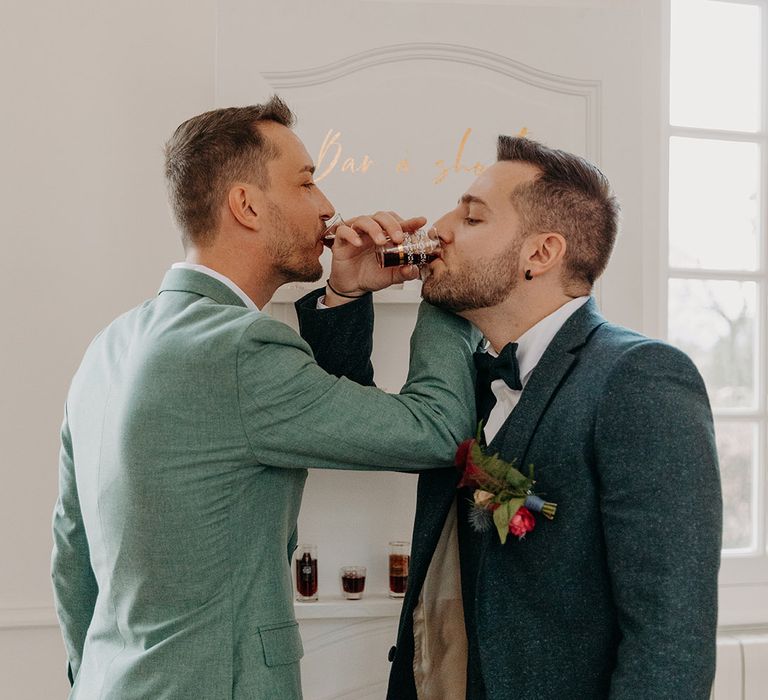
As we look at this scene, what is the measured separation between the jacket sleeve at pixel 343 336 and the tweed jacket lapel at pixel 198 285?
0.29 meters

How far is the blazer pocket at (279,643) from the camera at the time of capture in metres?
1.45

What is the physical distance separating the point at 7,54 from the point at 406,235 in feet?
3.93

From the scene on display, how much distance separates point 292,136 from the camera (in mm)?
1790

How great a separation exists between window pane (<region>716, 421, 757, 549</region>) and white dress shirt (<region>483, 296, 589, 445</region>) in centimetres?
126

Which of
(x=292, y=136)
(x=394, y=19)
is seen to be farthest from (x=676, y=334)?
(x=292, y=136)

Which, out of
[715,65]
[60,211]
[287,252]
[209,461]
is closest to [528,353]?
[287,252]

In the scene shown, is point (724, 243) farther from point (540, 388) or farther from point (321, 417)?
point (321, 417)

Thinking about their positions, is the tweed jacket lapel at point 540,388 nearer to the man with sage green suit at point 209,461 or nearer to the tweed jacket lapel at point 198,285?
the man with sage green suit at point 209,461

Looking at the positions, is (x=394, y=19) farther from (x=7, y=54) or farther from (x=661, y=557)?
(x=661, y=557)

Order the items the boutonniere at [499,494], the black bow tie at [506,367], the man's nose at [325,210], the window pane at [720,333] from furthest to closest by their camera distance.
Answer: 1. the window pane at [720,333]
2. the man's nose at [325,210]
3. the black bow tie at [506,367]
4. the boutonniere at [499,494]

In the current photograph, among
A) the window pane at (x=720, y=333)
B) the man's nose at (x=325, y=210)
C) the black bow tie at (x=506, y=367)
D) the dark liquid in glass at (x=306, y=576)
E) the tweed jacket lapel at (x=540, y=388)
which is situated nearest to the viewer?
the tweed jacket lapel at (x=540, y=388)

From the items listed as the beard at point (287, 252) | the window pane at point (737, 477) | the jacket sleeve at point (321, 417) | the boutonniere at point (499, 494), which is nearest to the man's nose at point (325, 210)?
the beard at point (287, 252)

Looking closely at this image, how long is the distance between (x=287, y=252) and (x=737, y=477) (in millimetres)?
1701

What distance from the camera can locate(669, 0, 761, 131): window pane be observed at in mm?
2658
